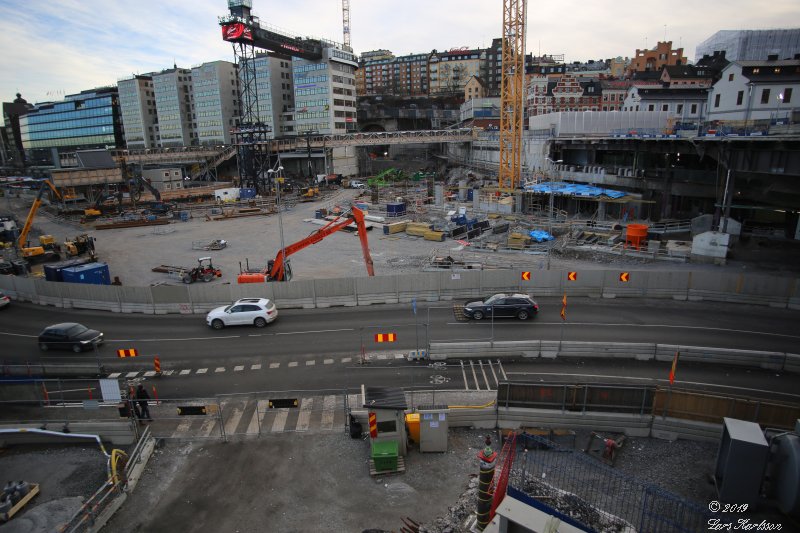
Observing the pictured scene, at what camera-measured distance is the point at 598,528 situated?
10.1 metres

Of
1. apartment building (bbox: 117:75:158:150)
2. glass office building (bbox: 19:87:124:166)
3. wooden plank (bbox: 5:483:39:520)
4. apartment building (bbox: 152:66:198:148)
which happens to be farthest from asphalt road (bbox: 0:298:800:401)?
glass office building (bbox: 19:87:124:166)

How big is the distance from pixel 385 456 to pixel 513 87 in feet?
215

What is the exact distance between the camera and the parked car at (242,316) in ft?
79.7

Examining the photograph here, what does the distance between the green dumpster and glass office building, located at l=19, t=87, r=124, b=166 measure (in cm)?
15494

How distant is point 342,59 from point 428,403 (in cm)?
9865

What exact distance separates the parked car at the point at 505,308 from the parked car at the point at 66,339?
18221 millimetres

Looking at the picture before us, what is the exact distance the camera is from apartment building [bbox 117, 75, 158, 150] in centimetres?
A: 12762

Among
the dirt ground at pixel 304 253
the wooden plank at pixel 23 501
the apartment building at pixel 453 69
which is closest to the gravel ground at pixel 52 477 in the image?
the wooden plank at pixel 23 501

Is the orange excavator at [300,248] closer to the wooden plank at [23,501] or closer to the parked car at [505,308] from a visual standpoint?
the parked car at [505,308]

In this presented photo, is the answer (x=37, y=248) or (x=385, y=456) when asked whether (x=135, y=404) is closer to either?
(x=385, y=456)

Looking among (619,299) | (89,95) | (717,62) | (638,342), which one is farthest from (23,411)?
(89,95)

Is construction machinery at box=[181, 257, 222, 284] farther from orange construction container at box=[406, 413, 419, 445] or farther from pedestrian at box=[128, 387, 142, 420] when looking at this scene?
orange construction container at box=[406, 413, 419, 445]

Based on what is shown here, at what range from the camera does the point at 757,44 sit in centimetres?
8175

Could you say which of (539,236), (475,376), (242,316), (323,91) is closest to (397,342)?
(475,376)
